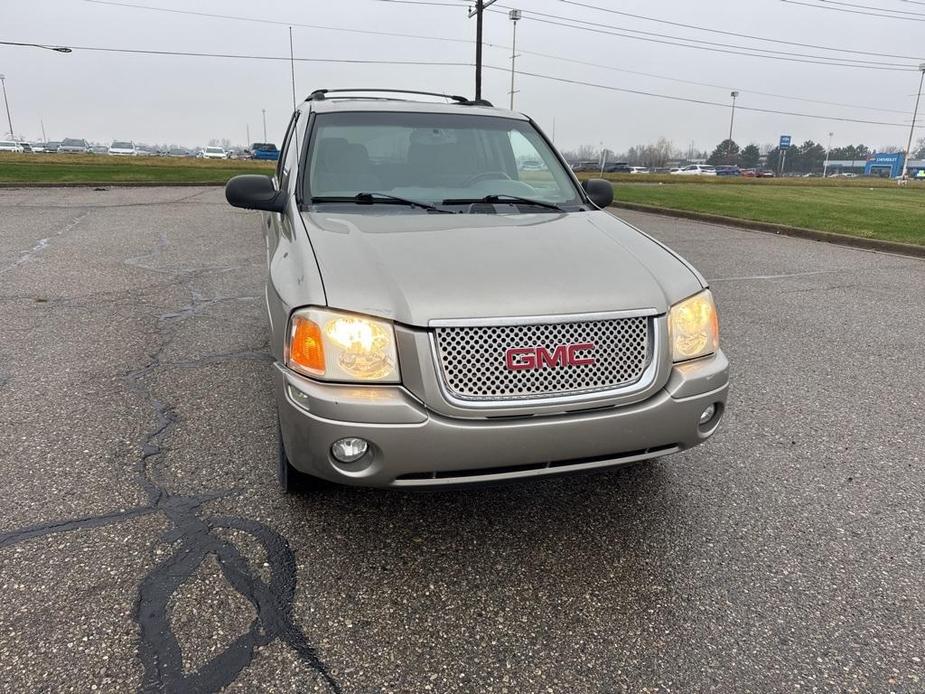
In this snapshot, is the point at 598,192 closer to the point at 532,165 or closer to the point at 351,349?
the point at 532,165

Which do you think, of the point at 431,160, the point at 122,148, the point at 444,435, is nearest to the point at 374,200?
the point at 431,160

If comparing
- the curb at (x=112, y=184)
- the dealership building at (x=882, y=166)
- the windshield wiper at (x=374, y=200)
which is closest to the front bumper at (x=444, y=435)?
the windshield wiper at (x=374, y=200)

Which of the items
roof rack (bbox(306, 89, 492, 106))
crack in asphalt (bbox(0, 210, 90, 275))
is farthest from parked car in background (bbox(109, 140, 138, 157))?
roof rack (bbox(306, 89, 492, 106))

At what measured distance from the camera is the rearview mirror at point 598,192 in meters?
3.97

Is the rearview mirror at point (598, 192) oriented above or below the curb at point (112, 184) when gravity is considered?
above

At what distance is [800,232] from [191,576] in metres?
12.6

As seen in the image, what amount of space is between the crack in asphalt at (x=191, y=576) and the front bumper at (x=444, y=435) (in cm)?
44

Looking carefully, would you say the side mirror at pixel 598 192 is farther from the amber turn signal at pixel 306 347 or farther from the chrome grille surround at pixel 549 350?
the amber turn signal at pixel 306 347

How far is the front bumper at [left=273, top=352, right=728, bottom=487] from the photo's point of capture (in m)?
2.17

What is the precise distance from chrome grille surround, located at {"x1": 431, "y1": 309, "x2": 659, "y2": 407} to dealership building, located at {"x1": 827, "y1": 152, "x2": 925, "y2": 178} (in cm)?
9320

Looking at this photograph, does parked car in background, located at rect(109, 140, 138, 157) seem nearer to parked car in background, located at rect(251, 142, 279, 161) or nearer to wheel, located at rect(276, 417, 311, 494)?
parked car in background, located at rect(251, 142, 279, 161)

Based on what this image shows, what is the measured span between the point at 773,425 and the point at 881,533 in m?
1.10

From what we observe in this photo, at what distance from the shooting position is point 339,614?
86.8 inches

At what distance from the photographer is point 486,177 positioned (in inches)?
148
